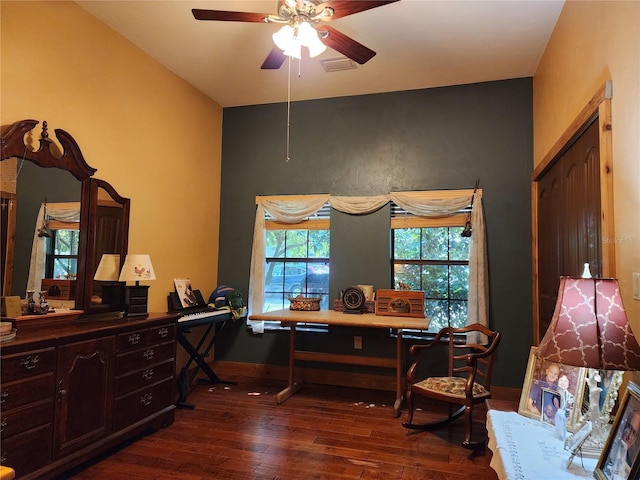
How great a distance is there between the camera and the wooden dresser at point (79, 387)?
220cm

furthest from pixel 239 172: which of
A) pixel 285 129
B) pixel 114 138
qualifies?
pixel 114 138

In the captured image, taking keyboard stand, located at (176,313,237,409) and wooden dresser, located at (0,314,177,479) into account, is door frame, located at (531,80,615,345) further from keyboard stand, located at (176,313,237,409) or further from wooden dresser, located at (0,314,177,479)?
keyboard stand, located at (176,313,237,409)

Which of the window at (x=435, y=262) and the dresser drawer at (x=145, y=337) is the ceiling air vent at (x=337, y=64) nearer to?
the window at (x=435, y=262)

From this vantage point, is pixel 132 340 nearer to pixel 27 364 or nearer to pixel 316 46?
pixel 27 364

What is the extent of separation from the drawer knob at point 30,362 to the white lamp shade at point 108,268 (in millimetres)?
1059

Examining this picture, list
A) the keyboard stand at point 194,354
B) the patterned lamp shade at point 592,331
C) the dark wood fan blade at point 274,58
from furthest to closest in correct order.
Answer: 1. the keyboard stand at point 194,354
2. the dark wood fan blade at point 274,58
3. the patterned lamp shade at point 592,331

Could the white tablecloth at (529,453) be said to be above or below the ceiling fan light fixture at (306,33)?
below

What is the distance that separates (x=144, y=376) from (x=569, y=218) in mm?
3238

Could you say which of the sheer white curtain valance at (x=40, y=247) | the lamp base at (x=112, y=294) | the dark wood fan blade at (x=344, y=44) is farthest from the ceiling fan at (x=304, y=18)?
the lamp base at (x=112, y=294)

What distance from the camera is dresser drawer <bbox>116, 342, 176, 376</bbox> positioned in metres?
2.92

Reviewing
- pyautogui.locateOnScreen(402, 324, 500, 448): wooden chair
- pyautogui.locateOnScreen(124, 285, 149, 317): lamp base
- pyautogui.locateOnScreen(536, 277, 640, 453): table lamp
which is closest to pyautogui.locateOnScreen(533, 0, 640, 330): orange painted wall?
pyautogui.locateOnScreen(536, 277, 640, 453): table lamp

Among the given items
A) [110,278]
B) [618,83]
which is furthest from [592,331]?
[110,278]

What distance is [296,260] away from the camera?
16.3 feet

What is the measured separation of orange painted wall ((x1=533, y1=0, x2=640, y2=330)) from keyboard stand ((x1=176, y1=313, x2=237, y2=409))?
131 inches
